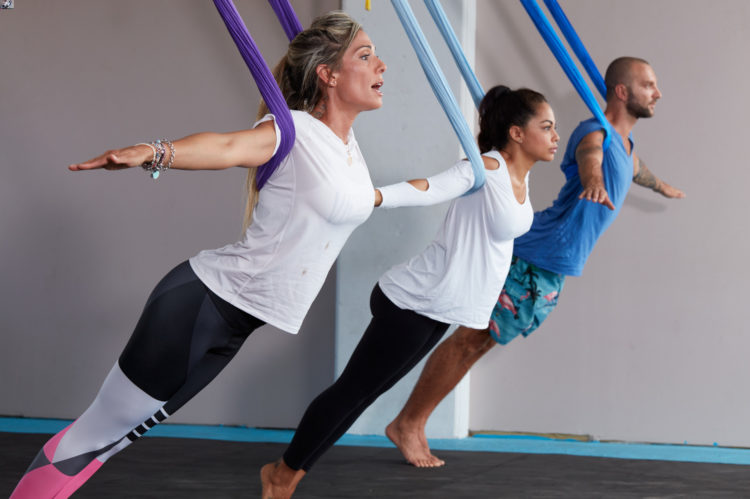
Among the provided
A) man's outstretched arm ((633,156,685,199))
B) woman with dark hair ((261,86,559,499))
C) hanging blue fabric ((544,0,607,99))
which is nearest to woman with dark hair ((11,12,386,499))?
woman with dark hair ((261,86,559,499))

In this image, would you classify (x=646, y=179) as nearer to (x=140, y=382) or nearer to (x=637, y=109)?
(x=637, y=109)

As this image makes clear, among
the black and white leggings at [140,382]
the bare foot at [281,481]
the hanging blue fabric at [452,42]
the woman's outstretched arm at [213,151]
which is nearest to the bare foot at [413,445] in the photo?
the bare foot at [281,481]

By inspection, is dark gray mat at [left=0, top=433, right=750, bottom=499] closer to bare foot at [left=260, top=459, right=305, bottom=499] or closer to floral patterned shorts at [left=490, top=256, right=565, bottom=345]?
bare foot at [left=260, top=459, right=305, bottom=499]

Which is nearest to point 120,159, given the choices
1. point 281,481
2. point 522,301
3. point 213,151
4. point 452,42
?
point 213,151

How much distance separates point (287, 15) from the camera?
2.10 m

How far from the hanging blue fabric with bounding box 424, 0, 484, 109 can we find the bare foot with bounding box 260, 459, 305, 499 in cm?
138

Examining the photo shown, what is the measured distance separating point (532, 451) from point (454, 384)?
1.56 ft

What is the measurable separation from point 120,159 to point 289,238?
54 centimetres

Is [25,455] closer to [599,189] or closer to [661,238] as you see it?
[599,189]

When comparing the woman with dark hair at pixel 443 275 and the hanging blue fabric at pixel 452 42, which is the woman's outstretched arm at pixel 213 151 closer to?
the woman with dark hair at pixel 443 275

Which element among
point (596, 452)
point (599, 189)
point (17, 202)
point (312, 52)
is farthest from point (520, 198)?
point (17, 202)

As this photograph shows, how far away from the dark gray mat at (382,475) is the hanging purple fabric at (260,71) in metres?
1.27

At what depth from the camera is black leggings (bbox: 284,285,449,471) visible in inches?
92.0

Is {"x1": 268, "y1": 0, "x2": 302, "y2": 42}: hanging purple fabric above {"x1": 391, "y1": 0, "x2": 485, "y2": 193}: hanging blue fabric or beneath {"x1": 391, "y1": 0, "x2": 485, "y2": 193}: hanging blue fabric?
above
